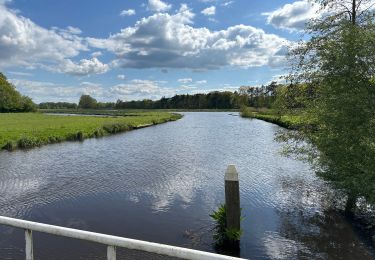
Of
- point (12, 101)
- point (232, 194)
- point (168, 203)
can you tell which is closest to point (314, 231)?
point (232, 194)

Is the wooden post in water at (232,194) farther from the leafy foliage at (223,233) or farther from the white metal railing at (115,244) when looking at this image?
the white metal railing at (115,244)

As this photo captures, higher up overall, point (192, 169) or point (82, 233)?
point (82, 233)

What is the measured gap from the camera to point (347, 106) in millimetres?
11383

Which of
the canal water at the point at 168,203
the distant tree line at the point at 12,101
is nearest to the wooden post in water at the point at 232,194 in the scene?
the canal water at the point at 168,203

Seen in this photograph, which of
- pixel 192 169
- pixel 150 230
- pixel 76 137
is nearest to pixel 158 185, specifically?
pixel 192 169

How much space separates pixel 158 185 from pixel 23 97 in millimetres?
108979

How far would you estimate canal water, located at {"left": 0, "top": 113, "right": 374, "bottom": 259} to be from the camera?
10781mm

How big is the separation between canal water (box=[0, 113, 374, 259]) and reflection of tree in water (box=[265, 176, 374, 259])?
1.2 inches

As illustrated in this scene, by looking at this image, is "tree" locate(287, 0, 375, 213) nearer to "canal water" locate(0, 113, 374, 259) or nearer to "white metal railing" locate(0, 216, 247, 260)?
"canal water" locate(0, 113, 374, 259)

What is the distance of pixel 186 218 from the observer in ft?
43.3

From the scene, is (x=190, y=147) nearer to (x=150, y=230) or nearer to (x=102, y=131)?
(x=102, y=131)

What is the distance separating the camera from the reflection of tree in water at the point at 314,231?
10375 mm

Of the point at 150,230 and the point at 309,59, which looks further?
the point at 309,59

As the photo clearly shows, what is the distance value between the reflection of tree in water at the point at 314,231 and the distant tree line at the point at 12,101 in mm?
98458
